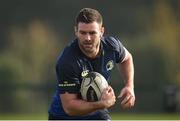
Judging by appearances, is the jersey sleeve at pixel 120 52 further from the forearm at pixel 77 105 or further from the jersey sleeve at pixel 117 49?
the forearm at pixel 77 105

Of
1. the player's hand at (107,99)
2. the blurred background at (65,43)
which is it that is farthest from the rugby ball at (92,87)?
the blurred background at (65,43)

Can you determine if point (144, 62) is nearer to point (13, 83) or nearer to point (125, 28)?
point (125, 28)

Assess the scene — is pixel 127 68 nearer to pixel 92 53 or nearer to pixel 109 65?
pixel 109 65

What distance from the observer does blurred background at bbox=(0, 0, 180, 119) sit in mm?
26547

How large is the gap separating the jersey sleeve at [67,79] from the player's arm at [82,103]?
0.07 metres

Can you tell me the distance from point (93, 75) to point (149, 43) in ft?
72.0

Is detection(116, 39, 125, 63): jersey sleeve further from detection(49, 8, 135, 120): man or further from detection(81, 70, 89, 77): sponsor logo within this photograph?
detection(81, 70, 89, 77): sponsor logo

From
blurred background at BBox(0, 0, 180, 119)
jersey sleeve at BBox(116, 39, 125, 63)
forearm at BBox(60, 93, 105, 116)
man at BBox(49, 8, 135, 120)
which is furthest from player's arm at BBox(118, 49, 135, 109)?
blurred background at BBox(0, 0, 180, 119)

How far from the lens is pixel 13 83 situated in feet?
91.2

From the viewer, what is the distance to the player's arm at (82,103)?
7.83m

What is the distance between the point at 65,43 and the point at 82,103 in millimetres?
22506

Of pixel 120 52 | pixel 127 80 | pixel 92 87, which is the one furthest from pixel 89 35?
pixel 127 80

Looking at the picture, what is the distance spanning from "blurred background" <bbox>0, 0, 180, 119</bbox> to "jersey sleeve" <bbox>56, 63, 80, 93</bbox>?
16.8m

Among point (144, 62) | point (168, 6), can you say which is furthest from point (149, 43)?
point (168, 6)
